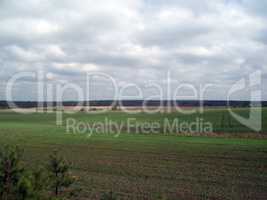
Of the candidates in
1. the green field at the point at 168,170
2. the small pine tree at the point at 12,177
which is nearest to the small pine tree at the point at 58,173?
the small pine tree at the point at 12,177

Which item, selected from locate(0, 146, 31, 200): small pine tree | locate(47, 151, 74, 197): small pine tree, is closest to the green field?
locate(47, 151, 74, 197): small pine tree

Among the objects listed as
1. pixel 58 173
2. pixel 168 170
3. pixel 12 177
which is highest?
pixel 12 177

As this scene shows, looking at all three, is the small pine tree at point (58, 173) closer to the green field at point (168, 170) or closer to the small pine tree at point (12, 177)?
the small pine tree at point (12, 177)

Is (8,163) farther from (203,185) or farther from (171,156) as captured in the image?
(171,156)

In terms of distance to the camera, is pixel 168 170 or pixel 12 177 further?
pixel 168 170

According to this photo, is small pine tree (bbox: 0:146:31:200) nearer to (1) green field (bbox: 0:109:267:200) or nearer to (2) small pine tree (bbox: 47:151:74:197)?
(2) small pine tree (bbox: 47:151:74:197)

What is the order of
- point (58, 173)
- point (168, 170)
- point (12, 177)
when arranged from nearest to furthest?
point (12, 177)
point (58, 173)
point (168, 170)

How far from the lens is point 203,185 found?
16203 mm

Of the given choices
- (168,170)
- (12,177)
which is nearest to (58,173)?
(12,177)

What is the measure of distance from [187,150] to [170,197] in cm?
1547

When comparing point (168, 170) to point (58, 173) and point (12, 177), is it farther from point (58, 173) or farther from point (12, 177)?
point (12, 177)

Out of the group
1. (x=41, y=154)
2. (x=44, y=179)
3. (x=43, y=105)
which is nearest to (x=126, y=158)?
(x=41, y=154)

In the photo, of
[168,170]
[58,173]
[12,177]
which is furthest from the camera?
[168,170]

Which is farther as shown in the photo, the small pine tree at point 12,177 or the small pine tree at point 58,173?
the small pine tree at point 58,173
